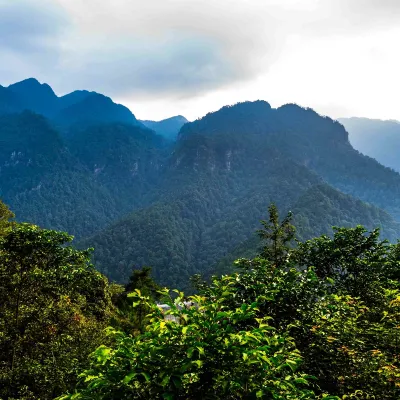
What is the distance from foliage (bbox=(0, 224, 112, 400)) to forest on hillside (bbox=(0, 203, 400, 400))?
0.03 m

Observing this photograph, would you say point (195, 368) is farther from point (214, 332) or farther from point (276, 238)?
point (276, 238)

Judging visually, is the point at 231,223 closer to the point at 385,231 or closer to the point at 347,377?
the point at 385,231

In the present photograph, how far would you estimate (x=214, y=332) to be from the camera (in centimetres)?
477

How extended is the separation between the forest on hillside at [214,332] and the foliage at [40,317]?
1.4 inches

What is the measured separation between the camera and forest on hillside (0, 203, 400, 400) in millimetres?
4527

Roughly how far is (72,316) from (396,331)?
33.8 feet

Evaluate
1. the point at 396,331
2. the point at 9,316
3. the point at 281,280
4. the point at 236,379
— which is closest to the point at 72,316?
the point at 9,316

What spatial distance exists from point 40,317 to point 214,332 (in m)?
8.68

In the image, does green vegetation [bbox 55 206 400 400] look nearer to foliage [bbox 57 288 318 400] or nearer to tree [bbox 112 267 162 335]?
foliage [bbox 57 288 318 400]

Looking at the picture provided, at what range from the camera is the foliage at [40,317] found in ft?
32.9

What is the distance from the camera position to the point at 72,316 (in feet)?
39.6

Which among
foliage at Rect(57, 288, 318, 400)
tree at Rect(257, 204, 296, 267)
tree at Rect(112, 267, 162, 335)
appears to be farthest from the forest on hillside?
tree at Rect(112, 267, 162, 335)

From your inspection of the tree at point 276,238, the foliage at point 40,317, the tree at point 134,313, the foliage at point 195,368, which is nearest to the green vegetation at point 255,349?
the foliage at point 195,368

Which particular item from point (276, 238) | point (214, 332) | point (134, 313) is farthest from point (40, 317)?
point (276, 238)
